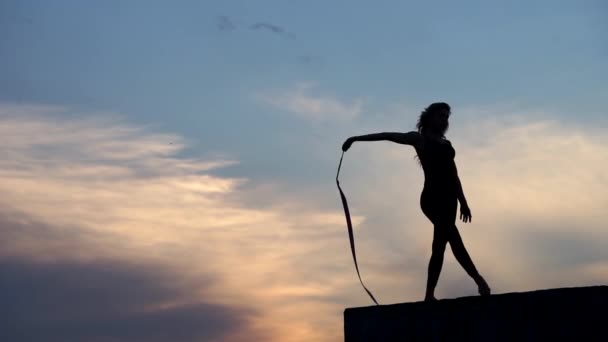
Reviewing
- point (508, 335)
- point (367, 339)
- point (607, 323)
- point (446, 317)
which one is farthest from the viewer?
point (367, 339)

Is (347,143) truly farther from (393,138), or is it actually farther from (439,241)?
(439,241)

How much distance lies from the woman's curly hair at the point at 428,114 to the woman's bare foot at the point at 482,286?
1824mm

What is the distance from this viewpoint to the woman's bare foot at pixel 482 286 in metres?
10.5

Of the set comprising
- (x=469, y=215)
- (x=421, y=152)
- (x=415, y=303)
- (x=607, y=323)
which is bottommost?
(x=607, y=323)

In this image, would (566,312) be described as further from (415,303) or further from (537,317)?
(415,303)

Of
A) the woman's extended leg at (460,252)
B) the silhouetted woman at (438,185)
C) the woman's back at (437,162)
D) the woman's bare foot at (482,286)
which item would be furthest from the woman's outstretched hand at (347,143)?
the woman's bare foot at (482,286)

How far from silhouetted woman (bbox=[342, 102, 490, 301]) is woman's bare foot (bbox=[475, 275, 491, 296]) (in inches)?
6.4

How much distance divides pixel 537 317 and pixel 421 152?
2.50 m

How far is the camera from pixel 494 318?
380 inches

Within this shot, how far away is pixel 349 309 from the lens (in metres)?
11.2

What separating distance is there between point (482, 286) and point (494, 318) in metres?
0.93

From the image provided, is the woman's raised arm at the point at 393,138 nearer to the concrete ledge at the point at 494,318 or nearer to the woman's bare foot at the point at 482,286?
the woman's bare foot at the point at 482,286

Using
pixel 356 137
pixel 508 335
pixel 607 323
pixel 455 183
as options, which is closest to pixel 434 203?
pixel 455 183

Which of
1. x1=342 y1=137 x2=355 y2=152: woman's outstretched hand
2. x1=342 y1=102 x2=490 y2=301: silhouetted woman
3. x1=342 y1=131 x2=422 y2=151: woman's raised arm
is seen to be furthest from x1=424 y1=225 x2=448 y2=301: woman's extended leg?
x1=342 y1=137 x2=355 y2=152: woman's outstretched hand
